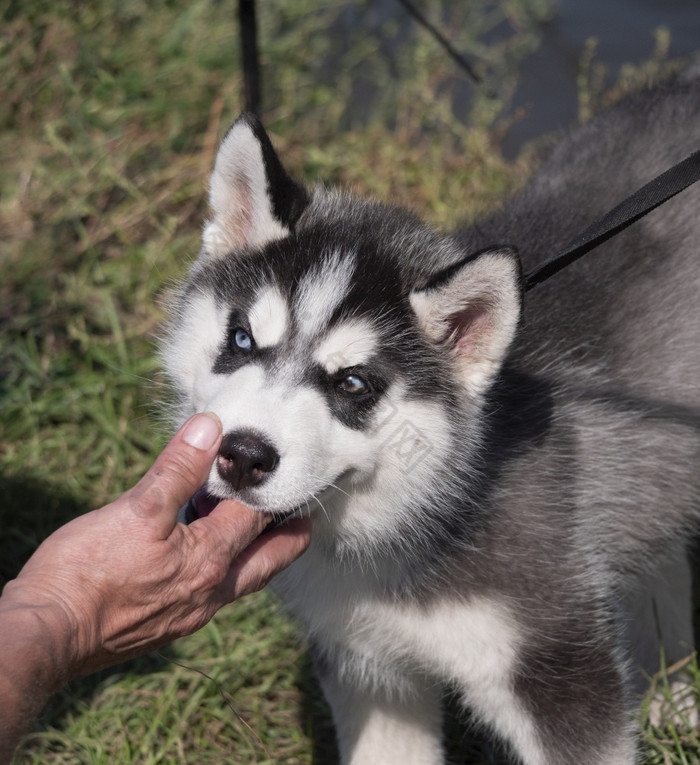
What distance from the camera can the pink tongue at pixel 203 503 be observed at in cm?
279

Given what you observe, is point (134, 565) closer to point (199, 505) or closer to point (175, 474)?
point (175, 474)

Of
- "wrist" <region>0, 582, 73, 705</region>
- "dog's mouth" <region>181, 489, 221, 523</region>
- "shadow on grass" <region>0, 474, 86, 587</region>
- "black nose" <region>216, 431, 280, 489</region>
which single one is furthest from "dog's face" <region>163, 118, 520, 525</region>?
"shadow on grass" <region>0, 474, 86, 587</region>

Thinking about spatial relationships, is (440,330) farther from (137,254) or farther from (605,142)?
(137,254)

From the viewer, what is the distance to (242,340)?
2.84 metres

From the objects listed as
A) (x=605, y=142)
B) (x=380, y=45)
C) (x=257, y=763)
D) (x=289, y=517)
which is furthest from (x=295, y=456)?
(x=380, y=45)

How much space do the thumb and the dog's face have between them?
43mm

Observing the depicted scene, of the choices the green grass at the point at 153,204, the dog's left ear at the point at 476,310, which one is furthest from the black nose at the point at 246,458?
the green grass at the point at 153,204

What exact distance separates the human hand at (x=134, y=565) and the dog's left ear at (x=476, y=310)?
740mm

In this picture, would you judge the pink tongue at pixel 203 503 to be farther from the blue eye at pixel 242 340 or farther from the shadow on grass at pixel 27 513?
the shadow on grass at pixel 27 513

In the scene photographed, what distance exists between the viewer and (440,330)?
299 centimetres

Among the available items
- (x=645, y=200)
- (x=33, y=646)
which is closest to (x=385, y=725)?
(x=33, y=646)

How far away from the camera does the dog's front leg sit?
12.0 feet

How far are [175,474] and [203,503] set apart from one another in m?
0.34

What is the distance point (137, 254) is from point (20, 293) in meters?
0.66
